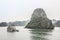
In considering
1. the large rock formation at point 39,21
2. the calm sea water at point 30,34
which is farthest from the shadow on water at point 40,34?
the large rock formation at point 39,21

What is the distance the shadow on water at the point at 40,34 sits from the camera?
620cm

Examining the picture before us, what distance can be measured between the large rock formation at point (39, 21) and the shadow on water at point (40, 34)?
18 cm

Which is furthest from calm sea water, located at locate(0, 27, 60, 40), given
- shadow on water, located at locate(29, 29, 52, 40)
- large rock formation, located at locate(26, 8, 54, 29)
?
large rock formation, located at locate(26, 8, 54, 29)

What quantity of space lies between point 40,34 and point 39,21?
1.43ft

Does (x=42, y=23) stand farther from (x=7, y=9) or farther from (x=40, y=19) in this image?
(x=7, y=9)

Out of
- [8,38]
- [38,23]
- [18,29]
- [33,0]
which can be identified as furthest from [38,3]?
[8,38]

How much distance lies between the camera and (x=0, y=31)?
20.7 feet

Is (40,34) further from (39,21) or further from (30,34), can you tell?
(39,21)

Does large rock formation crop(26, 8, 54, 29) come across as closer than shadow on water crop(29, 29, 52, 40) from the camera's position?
No

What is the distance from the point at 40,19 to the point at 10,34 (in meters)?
1.08

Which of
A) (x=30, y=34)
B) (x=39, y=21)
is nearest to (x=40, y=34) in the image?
(x=30, y=34)

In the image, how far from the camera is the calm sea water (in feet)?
20.1

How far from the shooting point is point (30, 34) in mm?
6574

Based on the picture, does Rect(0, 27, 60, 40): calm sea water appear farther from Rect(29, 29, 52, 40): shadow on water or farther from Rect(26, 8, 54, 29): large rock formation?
Rect(26, 8, 54, 29): large rock formation
